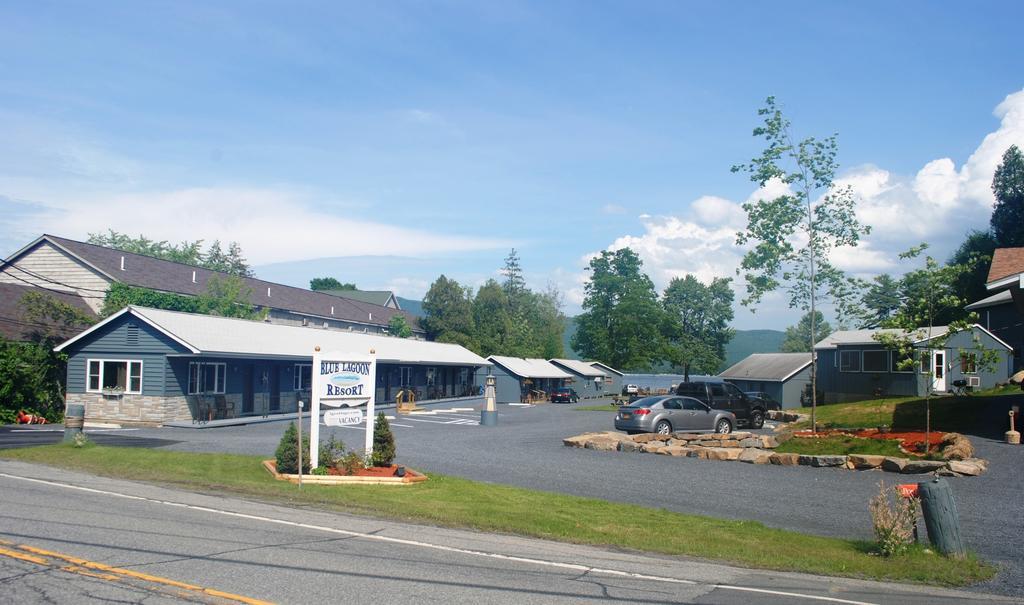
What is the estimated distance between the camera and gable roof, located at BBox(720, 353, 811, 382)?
5509cm

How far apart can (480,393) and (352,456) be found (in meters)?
→ 46.9

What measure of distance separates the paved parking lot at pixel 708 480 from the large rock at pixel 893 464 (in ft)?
0.97

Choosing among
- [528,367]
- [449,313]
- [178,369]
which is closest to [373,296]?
[449,313]

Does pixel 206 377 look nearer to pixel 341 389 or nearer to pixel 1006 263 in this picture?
pixel 341 389

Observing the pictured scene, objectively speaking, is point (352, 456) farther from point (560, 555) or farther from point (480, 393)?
point (480, 393)

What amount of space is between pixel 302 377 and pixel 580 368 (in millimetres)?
42501

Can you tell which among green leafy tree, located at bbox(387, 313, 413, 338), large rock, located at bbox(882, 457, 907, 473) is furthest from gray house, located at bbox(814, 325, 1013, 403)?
green leafy tree, located at bbox(387, 313, 413, 338)

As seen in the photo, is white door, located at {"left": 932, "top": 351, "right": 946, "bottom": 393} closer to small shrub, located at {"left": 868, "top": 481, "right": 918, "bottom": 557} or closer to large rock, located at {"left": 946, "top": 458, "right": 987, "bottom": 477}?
large rock, located at {"left": 946, "top": 458, "right": 987, "bottom": 477}

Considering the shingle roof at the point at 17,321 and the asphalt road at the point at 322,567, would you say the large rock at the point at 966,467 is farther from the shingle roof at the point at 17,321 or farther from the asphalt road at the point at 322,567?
the shingle roof at the point at 17,321

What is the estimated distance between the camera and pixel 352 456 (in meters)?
17.2

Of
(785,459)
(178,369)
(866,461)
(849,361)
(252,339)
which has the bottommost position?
(785,459)

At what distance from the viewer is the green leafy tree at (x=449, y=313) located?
245 ft

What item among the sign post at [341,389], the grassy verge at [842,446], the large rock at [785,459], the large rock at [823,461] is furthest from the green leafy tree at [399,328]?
the large rock at [823,461]

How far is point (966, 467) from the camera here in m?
17.9
